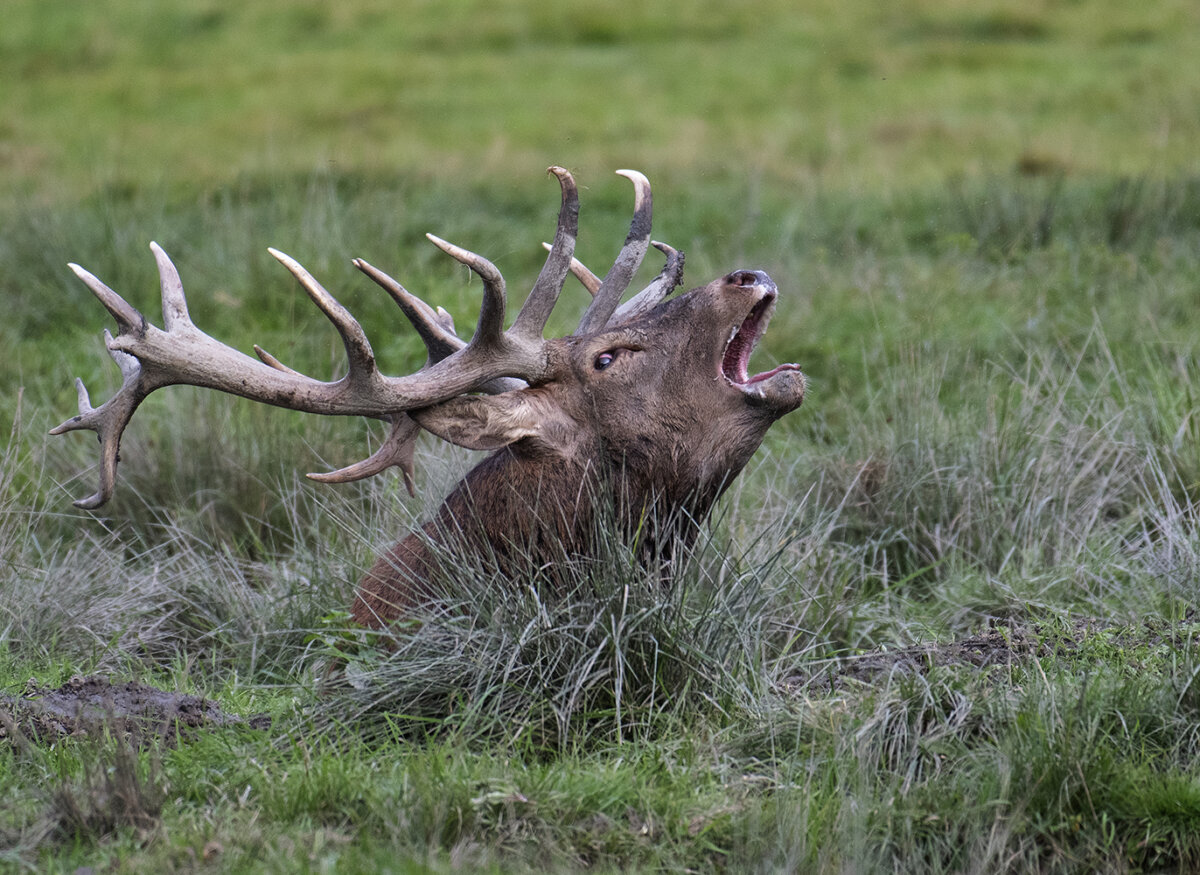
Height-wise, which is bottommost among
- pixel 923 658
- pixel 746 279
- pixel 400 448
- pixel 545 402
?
pixel 923 658

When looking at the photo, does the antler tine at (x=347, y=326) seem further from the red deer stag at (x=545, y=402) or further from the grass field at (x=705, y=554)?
the grass field at (x=705, y=554)

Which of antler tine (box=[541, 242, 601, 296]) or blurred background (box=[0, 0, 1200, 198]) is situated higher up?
antler tine (box=[541, 242, 601, 296])

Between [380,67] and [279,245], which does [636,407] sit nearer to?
[279,245]

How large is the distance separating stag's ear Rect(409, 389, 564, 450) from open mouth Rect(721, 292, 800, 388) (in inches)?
A: 24.7

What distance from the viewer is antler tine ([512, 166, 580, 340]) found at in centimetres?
437

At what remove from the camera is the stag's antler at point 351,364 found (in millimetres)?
4219

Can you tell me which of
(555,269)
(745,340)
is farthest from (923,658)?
(555,269)

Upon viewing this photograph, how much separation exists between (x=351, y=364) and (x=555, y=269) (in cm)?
67

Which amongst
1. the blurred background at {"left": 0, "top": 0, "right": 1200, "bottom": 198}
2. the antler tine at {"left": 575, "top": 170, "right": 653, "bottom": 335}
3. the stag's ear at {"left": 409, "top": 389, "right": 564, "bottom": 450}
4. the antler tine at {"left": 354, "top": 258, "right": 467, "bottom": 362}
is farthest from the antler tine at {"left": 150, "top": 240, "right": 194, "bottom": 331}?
the blurred background at {"left": 0, "top": 0, "right": 1200, "bottom": 198}

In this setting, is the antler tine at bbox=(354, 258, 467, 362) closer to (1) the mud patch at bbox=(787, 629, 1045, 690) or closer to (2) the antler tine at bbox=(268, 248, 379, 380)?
(2) the antler tine at bbox=(268, 248, 379, 380)

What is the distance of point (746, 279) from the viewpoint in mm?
4418

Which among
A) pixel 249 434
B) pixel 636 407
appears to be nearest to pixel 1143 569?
pixel 636 407

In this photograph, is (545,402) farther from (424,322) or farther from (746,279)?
(746,279)

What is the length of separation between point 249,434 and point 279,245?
10.0ft
